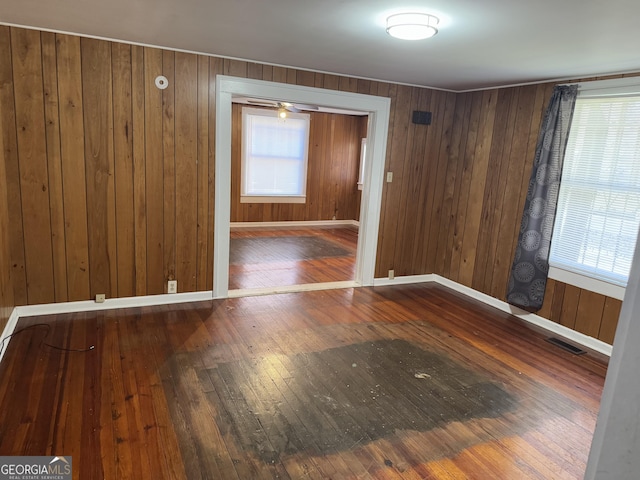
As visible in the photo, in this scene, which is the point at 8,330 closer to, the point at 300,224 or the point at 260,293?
the point at 260,293

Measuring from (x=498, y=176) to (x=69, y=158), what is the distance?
4.02m

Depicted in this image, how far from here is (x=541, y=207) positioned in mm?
3936

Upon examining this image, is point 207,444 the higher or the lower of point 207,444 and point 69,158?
the lower

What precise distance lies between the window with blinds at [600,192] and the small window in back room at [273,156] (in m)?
5.35

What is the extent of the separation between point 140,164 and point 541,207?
11.9ft

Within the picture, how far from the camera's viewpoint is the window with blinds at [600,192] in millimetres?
3350

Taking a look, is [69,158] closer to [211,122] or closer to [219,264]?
[211,122]

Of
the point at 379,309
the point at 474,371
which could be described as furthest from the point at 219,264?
the point at 474,371

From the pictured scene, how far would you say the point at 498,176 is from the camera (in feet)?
14.6

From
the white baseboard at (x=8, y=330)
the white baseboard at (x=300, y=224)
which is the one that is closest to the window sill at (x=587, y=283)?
the white baseboard at (x=8, y=330)

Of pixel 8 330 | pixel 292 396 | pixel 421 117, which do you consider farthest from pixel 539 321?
pixel 8 330

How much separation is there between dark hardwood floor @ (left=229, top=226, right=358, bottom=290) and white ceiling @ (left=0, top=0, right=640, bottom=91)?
238 centimetres

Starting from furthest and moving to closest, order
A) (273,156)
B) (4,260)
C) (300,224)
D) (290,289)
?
(300,224), (273,156), (290,289), (4,260)

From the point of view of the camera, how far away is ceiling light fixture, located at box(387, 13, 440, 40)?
233 cm
